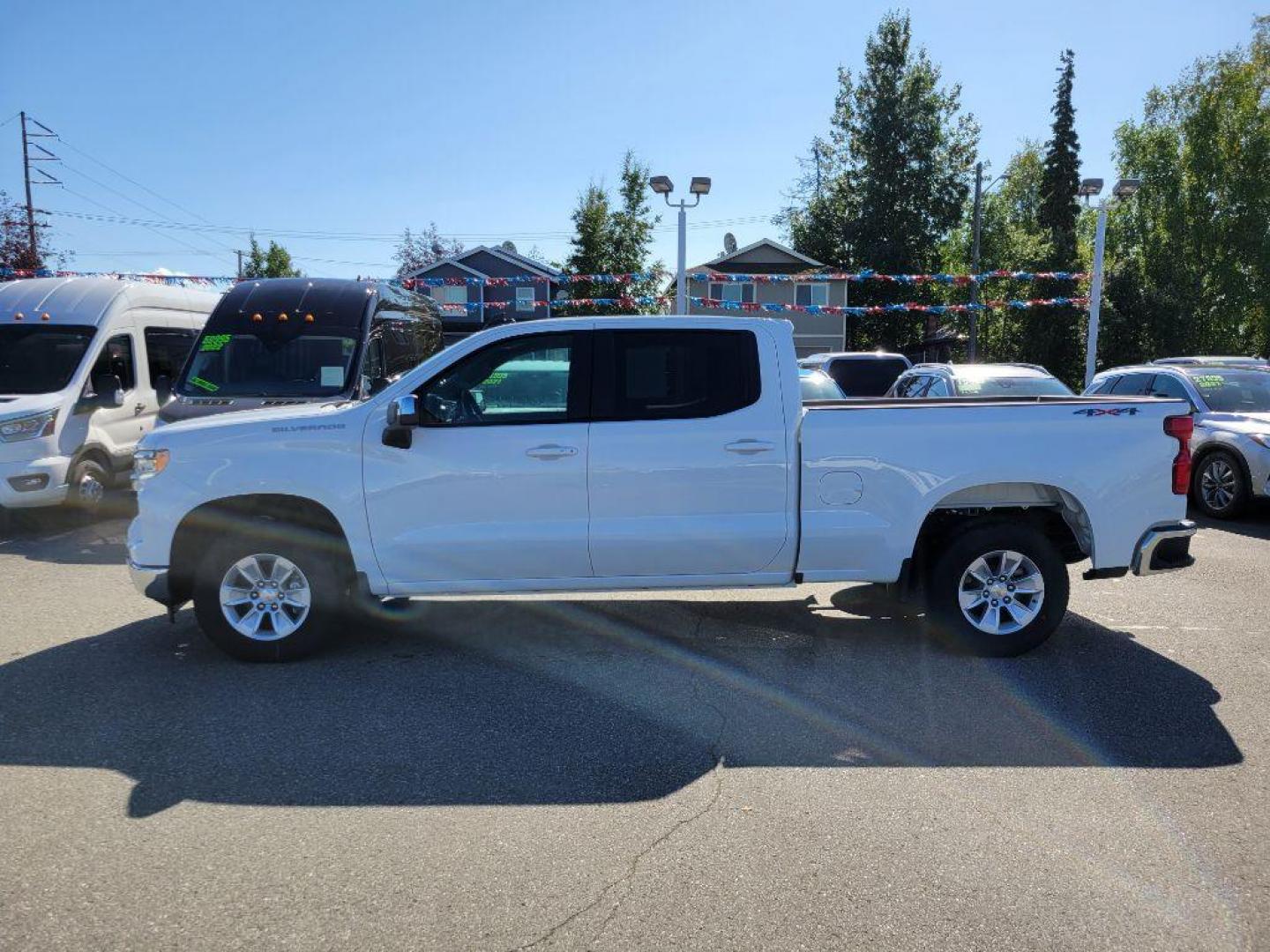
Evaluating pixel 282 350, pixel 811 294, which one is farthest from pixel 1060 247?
pixel 282 350

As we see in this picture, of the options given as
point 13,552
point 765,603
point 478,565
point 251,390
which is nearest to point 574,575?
point 478,565

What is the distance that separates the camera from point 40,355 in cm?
1028

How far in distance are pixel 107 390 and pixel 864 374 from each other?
37.8 feet

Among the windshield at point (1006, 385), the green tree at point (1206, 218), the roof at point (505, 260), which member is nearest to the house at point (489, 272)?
the roof at point (505, 260)

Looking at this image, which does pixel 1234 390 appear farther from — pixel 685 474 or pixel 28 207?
pixel 28 207

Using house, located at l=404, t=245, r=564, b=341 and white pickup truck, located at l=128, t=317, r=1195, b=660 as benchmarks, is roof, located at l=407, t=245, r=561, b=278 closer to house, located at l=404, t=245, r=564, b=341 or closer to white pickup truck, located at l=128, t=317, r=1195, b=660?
house, located at l=404, t=245, r=564, b=341

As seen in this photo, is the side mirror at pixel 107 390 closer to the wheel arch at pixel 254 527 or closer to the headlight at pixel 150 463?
the headlight at pixel 150 463

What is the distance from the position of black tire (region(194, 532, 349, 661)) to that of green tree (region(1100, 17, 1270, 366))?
4506cm

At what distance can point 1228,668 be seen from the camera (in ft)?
18.0

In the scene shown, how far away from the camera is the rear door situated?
536cm

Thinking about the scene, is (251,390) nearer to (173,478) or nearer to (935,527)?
(173,478)

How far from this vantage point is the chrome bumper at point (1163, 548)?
5.50 meters

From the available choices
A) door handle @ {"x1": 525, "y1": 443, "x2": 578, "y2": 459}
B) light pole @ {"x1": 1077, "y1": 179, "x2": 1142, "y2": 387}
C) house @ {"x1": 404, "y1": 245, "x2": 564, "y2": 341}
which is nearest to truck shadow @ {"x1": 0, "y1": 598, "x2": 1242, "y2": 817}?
door handle @ {"x1": 525, "y1": 443, "x2": 578, "y2": 459}

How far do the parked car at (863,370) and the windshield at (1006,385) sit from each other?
508cm
